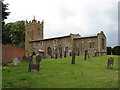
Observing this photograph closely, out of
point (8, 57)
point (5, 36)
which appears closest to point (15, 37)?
point (8, 57)

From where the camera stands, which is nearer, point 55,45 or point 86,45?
point 86,45

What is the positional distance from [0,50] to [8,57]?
388 centimetres

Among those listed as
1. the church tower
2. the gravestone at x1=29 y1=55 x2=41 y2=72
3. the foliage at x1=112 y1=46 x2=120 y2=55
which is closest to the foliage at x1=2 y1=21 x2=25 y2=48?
the church tower

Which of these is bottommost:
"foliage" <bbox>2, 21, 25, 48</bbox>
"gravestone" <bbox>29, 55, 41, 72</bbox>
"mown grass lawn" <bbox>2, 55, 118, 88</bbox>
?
"mown grass lawn" <bbox>2, 55, 118, 88</bbox>

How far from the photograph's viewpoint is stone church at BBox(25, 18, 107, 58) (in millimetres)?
48594

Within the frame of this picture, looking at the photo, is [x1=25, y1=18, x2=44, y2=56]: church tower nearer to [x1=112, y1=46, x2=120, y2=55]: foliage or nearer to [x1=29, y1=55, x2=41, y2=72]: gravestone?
[x1=112, y1=46, x2=120, y2=55]: foliage

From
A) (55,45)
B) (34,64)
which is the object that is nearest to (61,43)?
(55,45)

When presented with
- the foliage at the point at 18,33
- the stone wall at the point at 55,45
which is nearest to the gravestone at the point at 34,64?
the stone wall at the point at 55,45

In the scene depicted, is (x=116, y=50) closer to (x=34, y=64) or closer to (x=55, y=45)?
(x=55, y=45)

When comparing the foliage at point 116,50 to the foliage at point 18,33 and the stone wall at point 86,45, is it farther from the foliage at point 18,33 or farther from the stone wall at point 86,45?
the foliage at point 18,33

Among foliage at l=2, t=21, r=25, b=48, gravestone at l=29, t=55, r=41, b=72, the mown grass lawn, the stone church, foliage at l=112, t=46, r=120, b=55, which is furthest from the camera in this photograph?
foliage at l=2, t=21, r=25, b=48

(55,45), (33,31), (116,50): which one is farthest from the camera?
(33,31)

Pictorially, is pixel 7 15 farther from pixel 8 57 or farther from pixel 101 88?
pixel 101 88

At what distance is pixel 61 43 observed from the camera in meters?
54.6
